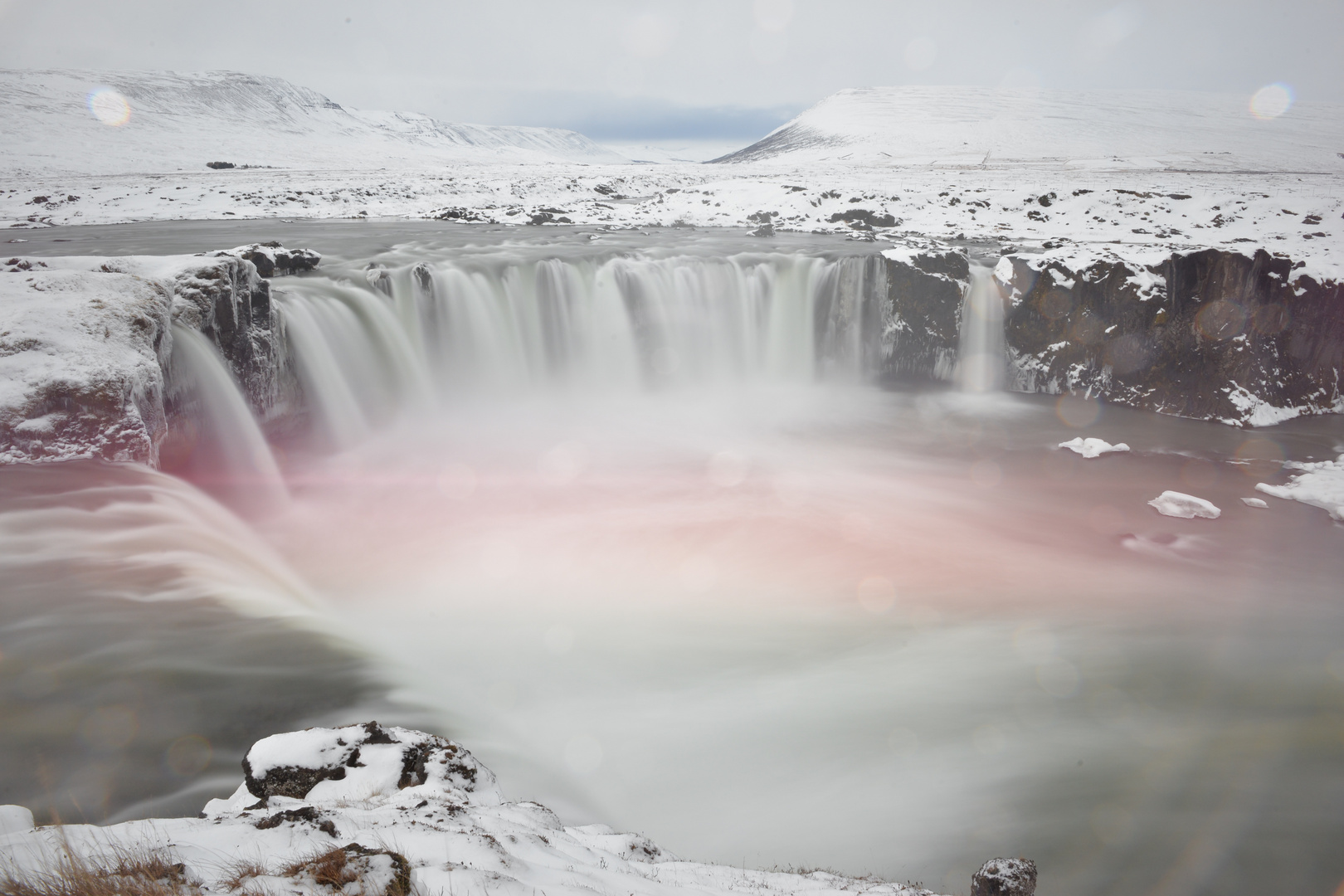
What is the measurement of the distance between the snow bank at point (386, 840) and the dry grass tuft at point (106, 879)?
57 mm

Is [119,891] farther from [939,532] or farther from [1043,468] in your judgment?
[1043,468]

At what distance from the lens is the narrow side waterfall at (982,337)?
16750 mm

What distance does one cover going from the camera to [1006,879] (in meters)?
3.58

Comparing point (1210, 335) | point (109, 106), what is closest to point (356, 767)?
point (1210, 335)

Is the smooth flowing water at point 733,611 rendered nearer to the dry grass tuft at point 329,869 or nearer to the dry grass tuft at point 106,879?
the dry grass tuft at point 106,879

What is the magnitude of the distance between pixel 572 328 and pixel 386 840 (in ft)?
47.7

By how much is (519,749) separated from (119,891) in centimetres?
347

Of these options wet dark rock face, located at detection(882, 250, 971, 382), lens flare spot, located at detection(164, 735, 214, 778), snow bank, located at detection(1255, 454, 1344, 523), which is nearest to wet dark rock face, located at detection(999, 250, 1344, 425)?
wet dark rock face, located at detection(882, 250, 971, 382)

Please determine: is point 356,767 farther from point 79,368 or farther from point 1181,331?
point 1181,331

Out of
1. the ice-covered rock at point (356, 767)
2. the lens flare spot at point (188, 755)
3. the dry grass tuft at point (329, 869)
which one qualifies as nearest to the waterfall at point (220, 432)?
the lens flare spot at point (188, 755)

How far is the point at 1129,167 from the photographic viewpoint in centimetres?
4912

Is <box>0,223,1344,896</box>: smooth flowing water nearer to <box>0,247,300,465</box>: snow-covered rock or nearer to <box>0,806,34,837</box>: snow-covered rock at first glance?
<box>0,247,300,465</box>: snow-covered rock

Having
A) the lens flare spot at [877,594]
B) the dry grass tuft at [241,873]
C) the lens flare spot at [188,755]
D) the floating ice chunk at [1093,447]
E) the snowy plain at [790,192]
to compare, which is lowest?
the lens flare spot at [877,594]

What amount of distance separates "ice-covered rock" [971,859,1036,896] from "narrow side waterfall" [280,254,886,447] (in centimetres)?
1196
